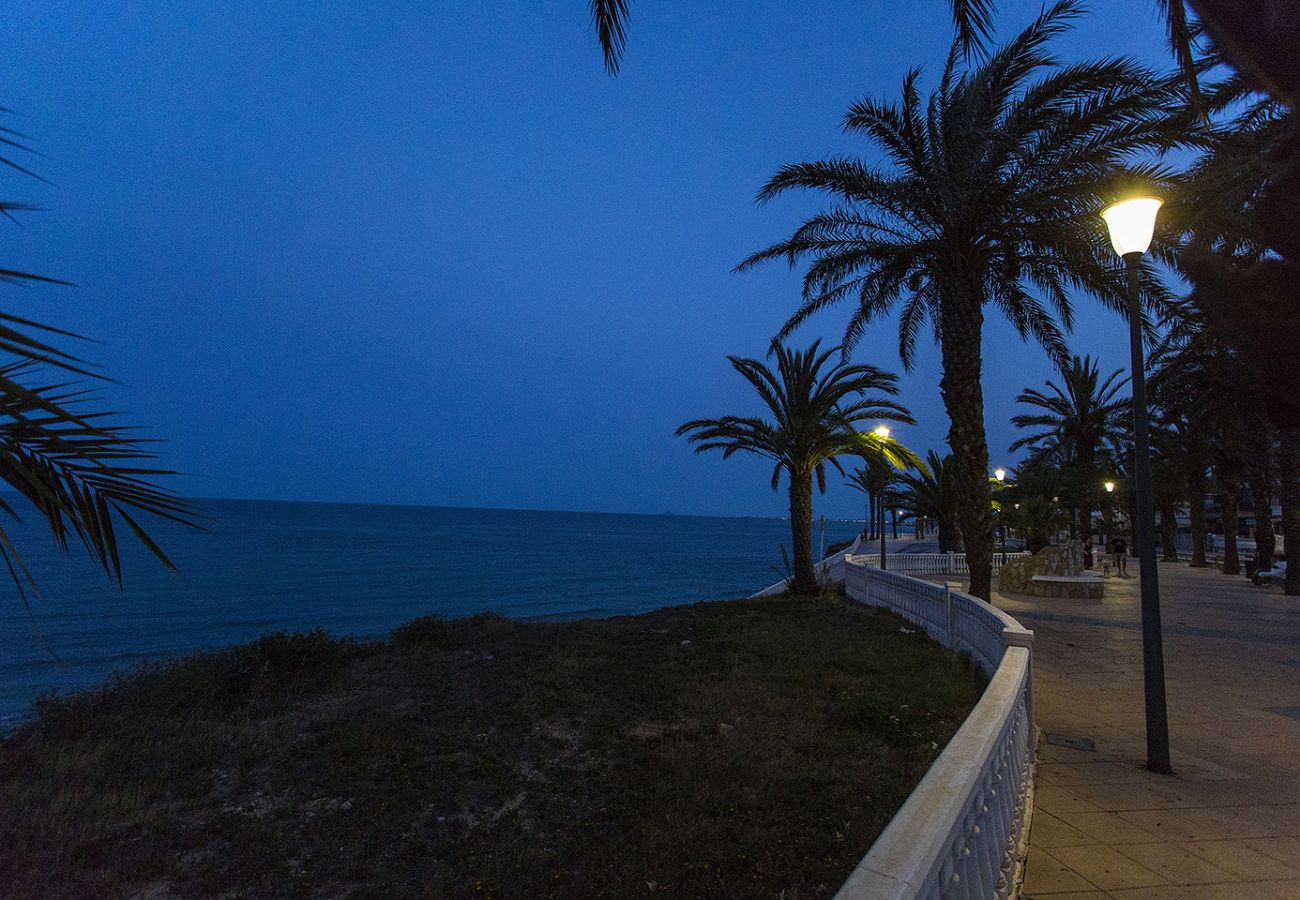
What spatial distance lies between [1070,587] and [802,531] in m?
6.83

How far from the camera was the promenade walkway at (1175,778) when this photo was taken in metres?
3.54

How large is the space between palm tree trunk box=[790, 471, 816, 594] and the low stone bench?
5.81 m

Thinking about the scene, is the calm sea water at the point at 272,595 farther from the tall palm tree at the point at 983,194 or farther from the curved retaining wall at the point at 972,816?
the tall palm tree at the point at 983,194

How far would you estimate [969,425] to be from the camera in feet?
36.7

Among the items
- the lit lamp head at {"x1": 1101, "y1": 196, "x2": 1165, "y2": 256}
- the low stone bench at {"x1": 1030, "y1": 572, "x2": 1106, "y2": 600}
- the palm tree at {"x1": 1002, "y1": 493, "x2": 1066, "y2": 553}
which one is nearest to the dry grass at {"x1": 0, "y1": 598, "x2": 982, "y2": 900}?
the lit lamp head at {"x1": 1101, "y1": 196, "x2": 1165, "y2": 256}

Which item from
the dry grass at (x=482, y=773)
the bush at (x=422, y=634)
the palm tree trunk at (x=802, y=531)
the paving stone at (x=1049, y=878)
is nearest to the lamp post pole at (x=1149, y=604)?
the dry grass at (x=482, y=773)

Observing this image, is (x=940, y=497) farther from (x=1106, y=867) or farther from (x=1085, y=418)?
(x=1106, y=867)

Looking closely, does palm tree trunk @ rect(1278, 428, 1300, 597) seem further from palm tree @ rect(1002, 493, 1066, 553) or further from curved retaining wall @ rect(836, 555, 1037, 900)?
curved retaining wall @ rect(836, 555, 1037, 900)

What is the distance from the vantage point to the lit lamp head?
5.39 metres

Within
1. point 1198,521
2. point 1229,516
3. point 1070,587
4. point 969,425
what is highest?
point 969,425

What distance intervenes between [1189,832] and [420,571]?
150 ft

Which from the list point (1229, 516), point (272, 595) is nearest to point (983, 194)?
point (1229, 516)

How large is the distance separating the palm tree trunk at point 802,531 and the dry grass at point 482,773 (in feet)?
25.9

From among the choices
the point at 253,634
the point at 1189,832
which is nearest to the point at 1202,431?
the point at 1189,832
